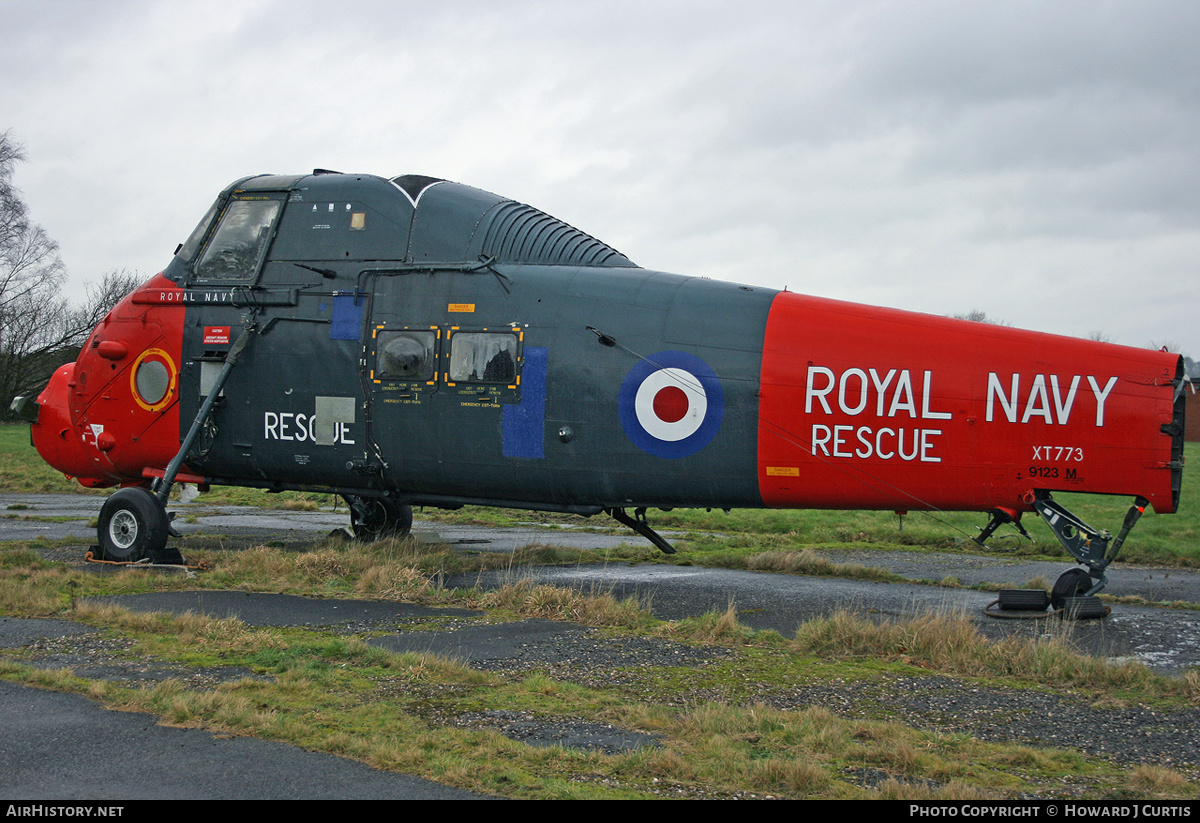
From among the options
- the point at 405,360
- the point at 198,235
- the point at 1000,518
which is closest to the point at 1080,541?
the point at 1000,518

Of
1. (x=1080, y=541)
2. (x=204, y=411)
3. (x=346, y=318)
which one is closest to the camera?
(x=1080, y=541)

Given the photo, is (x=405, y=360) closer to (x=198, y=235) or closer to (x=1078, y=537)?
(x=198, y=235)

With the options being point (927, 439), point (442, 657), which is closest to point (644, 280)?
point (927, 439)

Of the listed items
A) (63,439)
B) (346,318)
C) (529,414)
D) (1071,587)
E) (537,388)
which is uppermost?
(346,318)

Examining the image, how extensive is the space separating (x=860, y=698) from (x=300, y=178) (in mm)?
10155

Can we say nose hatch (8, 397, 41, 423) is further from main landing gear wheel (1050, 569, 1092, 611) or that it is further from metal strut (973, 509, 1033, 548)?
main landing gear wheel (1050, 569, 1092, 611)

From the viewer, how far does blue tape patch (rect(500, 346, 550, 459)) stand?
→ 11250 mm

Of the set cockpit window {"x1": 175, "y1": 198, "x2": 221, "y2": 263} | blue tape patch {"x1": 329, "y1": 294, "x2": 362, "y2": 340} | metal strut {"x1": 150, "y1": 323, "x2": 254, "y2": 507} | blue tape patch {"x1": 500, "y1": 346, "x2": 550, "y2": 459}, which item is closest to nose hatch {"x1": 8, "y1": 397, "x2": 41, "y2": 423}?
metal strut {"x1": 150, "y1": 323, "x2": 254, "y2": 507}

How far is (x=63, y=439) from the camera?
13.7m

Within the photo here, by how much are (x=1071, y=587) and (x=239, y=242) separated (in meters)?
11.3

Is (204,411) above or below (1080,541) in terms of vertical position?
above

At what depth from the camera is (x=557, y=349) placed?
11.2m

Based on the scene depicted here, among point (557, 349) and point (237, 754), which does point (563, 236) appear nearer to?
point (557, 349)

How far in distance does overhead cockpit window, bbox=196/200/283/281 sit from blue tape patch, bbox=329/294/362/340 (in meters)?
1.47
